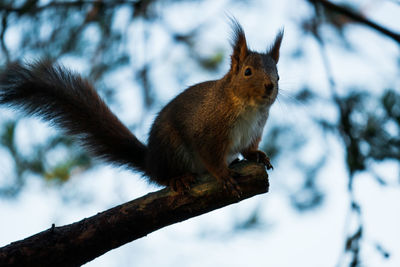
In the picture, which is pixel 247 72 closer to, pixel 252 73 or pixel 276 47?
pixel 252 73

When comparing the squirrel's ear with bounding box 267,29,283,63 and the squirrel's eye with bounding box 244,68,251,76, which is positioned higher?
the squirrel's ear with bounding box 267,29,283,63

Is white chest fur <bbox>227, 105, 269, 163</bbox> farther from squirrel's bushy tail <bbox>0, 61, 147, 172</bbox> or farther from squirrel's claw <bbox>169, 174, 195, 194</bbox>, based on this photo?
squirrel's bushy tail <bbox>0, 61, 147, 172</bbox>

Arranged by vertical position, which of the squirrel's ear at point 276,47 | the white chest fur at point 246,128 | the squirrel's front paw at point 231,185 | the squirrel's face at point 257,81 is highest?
the squirrel's ear at point 276,47

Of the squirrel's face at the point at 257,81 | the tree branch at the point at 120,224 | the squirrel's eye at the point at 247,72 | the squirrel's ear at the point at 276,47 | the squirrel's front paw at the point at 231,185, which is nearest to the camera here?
the tree branch at the point at 120,224

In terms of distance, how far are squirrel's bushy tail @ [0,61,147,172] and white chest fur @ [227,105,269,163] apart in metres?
0.65

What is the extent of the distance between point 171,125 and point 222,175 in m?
0.58

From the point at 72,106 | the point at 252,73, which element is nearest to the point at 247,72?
the point at 252,73

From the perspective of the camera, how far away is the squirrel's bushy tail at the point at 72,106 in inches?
96.4

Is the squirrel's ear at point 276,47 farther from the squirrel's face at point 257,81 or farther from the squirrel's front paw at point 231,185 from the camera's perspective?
the squirrel's front paw at point 231,185

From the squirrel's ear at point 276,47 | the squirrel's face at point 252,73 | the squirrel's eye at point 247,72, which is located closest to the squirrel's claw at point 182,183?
the squirrel's face at point 252,73

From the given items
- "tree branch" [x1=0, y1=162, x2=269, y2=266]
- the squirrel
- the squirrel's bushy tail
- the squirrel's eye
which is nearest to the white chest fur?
the squirrel

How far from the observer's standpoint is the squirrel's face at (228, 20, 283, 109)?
7.47 feet

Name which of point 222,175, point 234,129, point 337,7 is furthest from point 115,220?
point 337,7

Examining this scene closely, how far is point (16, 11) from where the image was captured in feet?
9.46
